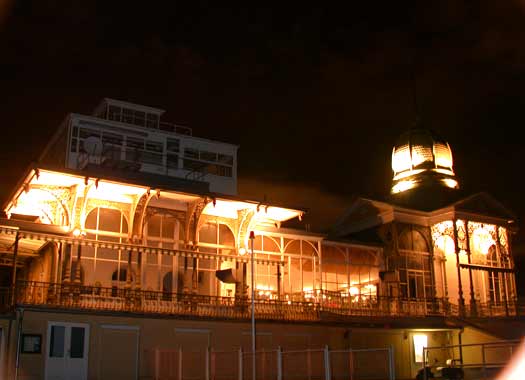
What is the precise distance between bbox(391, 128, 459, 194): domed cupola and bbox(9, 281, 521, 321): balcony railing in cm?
1279

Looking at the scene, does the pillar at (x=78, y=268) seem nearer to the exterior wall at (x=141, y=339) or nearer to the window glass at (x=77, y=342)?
the exterior wall at (x=141, y=339)

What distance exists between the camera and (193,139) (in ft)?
142

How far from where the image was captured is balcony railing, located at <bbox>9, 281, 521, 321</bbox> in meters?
30.3

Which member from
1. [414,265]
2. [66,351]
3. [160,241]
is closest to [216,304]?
[160,241]

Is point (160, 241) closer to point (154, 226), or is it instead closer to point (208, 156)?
point (154, 226)

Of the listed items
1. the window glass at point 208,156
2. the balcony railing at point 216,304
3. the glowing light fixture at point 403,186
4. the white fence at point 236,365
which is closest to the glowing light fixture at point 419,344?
the balcony railing at point 216,304

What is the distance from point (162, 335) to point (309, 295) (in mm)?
11621

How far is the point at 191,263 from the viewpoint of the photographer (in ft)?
116

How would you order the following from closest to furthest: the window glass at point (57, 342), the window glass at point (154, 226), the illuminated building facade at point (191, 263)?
the window glass at point (57, 342) → the illuminated building facade at point (191, 263) → the window glass at point (154, 226)

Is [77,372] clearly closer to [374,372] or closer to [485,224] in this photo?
[374,372]

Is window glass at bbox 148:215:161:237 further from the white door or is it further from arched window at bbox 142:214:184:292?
the white door

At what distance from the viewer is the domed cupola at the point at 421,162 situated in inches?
2090

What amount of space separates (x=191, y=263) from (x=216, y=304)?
9.06 ft

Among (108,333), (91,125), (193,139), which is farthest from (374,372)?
(91,125)
